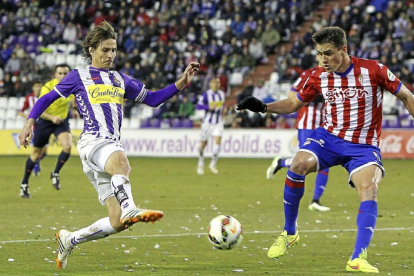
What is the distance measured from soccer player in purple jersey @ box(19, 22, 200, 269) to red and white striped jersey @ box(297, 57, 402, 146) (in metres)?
1.41

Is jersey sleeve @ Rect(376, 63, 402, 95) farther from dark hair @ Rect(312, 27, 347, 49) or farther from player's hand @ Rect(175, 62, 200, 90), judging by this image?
player's hand @ Rect(175, 62, 200, 90)

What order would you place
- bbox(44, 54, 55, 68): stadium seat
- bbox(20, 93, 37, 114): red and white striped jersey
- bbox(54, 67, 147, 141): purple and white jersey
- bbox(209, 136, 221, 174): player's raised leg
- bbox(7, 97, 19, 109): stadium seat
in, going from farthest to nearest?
bbox(44, 54, 55, 68): stadium seat < bbox(7, 97, 19, 109): stadium seat < bbox(209, 136, 221, 174): player's raised leg < bbox(20, 93, 37, 114): red and white striped jersey < bbox(54, 67, 147, 141): purple and white jersey

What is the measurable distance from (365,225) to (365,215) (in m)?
0.09

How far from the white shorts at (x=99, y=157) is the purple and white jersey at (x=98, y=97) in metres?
0.10

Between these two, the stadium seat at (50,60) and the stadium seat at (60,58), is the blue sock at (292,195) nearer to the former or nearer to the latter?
the stadium seat at (60,58)

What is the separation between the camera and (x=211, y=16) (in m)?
34.2

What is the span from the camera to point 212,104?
22.5 meters

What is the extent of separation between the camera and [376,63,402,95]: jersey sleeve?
8.08 m

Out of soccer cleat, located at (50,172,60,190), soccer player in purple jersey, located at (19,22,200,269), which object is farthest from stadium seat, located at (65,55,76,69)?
soccer player in purple jersey, located at (19,22,200,269)

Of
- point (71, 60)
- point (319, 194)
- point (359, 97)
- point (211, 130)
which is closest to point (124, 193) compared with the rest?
point (359, 97)

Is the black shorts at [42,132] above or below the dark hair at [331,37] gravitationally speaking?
below

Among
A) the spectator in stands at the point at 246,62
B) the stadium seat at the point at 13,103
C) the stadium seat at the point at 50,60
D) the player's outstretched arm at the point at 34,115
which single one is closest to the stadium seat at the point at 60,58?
the stadium seat at the point at 50,60

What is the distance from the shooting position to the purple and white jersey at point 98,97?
7.88 m

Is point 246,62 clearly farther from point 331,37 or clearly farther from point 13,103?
point 331,37
